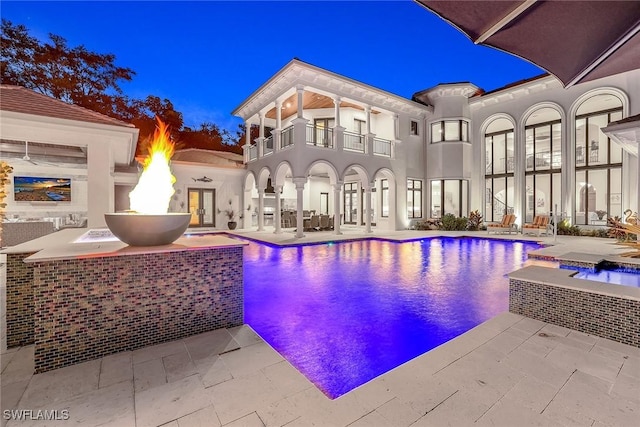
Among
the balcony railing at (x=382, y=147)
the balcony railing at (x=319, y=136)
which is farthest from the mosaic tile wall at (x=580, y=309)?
the balcony railing at (x=382, y=147)

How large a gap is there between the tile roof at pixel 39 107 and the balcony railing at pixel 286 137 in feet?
26.2

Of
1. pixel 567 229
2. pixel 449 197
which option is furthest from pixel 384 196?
pixel 567 229

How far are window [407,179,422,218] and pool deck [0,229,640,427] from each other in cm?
1488

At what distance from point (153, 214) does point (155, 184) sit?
724 mm

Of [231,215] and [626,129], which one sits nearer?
[626,129]

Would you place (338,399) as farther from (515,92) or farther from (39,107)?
(515,92)

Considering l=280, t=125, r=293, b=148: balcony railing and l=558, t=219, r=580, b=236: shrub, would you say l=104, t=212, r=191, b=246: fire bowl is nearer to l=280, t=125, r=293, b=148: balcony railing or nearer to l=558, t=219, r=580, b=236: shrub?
l=280, t=125, r=293, b=148: balcony railing

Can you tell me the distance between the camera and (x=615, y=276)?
552cm

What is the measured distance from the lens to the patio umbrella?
80.1 inches

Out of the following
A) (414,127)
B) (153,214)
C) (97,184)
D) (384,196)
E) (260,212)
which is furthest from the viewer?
(384,196)

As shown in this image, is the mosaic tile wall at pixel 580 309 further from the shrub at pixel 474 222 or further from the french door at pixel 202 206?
the french door at pixel 202 206

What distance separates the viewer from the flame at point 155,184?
3.81 meters

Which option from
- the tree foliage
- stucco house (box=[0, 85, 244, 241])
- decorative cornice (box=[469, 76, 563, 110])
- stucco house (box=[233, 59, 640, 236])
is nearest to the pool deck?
stucco house (box=[0, 85, 244, 241])

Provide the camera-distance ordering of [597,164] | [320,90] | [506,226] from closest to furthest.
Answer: [320,90] → [597,164] → [506,226]
